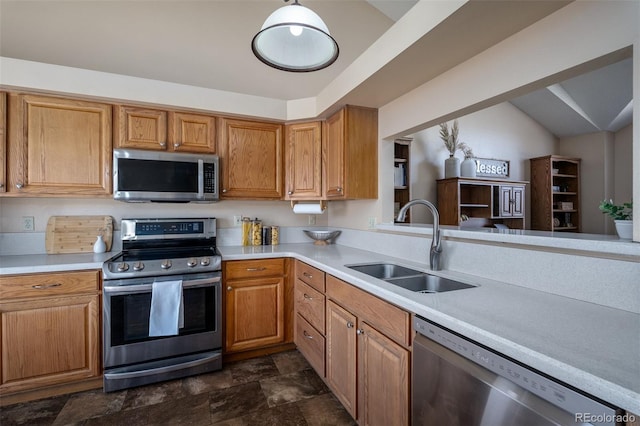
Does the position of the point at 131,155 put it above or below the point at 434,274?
above

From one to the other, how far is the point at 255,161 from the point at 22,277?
1.76m

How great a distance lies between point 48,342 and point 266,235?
172cm

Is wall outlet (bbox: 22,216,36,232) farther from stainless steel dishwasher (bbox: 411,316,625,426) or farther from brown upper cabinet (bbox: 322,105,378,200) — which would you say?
stainless steel dishwasher (bbox: 411,316,625,426)

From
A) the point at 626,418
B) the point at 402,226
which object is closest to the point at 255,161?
the point at 402,226

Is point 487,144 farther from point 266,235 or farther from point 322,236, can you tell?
point 266,235

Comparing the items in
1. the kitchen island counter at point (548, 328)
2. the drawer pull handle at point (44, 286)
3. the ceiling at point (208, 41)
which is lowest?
the drawer pull handle at point (44, 286)

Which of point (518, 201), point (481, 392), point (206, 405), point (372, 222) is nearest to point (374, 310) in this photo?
point (481, 392)

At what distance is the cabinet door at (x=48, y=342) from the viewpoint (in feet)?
6.12

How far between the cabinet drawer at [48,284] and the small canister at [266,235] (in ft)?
4.40

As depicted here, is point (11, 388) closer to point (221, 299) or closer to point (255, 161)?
point (221, 299)

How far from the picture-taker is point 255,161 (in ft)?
9.05

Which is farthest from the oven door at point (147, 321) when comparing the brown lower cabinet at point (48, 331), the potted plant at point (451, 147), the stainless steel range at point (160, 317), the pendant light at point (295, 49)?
the potted plant at point (451, 147)

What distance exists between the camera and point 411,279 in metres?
1.70

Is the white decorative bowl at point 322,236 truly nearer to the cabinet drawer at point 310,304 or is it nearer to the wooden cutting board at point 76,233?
the cabinet drawer at point 310,304
